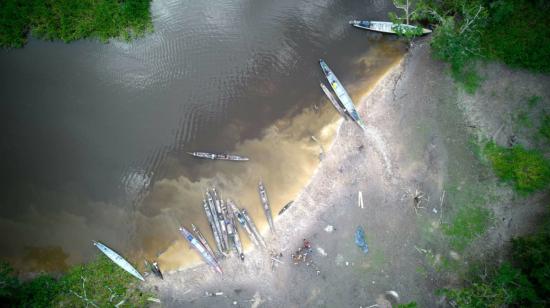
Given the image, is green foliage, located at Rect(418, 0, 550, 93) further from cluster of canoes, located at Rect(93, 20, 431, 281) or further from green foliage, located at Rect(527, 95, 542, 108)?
→ cluster of canoes, located at Rect(93, 20, 431, 281)

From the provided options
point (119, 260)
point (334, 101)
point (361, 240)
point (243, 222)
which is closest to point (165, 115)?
point (243, 222)

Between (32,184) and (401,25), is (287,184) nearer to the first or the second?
(401,25)

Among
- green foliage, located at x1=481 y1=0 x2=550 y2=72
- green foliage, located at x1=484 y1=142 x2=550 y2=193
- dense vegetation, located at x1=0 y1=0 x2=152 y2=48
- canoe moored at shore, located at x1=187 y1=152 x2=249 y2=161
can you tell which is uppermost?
dense vegetation, located at x1=0 y1=0 x2=152 y2=48

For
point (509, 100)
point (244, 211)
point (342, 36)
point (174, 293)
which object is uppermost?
point (342, 36)

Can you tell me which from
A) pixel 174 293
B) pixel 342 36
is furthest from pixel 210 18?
pixel 174 293

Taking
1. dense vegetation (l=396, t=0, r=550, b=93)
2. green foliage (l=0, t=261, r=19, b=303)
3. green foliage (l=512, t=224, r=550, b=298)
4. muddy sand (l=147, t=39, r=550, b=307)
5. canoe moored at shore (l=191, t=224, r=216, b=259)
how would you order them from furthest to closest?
canoe moored at shore (l=191, t=224, r=216, b=259) < muddy sand (l=147, t=39, r=550, b=307) < dense vegetation (l=396, t=0, r=550, b=93) < green foliage (l=0, t=261, r=19, b=303) < green foliage (l=512, t=224, r=550, b=298)

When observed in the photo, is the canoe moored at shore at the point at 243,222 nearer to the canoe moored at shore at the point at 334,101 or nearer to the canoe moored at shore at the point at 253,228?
the canoe moored at shore at the point at 253,228

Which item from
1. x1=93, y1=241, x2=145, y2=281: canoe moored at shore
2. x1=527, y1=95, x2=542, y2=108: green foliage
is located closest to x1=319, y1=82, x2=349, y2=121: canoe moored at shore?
x1=527, y1=95, x2=542, y2=108: green foliage
